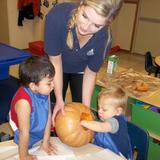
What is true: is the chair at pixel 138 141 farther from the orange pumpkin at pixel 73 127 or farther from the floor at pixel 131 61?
the floor at pixel 131 61

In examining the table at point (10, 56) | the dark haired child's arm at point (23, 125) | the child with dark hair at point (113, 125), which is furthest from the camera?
the table at point (10, 56)

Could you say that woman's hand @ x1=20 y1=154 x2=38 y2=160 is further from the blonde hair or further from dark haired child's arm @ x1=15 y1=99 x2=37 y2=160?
the blonde hair

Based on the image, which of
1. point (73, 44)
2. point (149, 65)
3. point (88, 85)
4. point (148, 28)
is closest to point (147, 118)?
point (88, 85)

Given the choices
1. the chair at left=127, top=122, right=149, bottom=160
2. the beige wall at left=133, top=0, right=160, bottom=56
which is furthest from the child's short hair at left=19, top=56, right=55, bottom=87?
the beige wall at left=133, top=0, right=160, bottom=56

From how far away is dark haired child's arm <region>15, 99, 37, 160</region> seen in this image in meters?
1.08

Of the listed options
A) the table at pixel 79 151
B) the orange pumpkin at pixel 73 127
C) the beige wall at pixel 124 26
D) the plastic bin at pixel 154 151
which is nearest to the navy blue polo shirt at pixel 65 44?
the orange pumpkin at pixel 73 127

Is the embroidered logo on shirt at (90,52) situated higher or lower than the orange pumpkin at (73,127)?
higher

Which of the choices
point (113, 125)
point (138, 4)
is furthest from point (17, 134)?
point (138, 4)

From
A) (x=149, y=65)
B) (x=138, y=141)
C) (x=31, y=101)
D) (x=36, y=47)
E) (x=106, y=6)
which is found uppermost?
(x=106, y=6)

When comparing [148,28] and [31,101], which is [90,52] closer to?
[31,101]

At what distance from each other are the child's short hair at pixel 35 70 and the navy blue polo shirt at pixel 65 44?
0.71 ft

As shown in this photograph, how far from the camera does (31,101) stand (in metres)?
1.11

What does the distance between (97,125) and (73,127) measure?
0.11 metres

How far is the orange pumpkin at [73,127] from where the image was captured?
3.72ft
